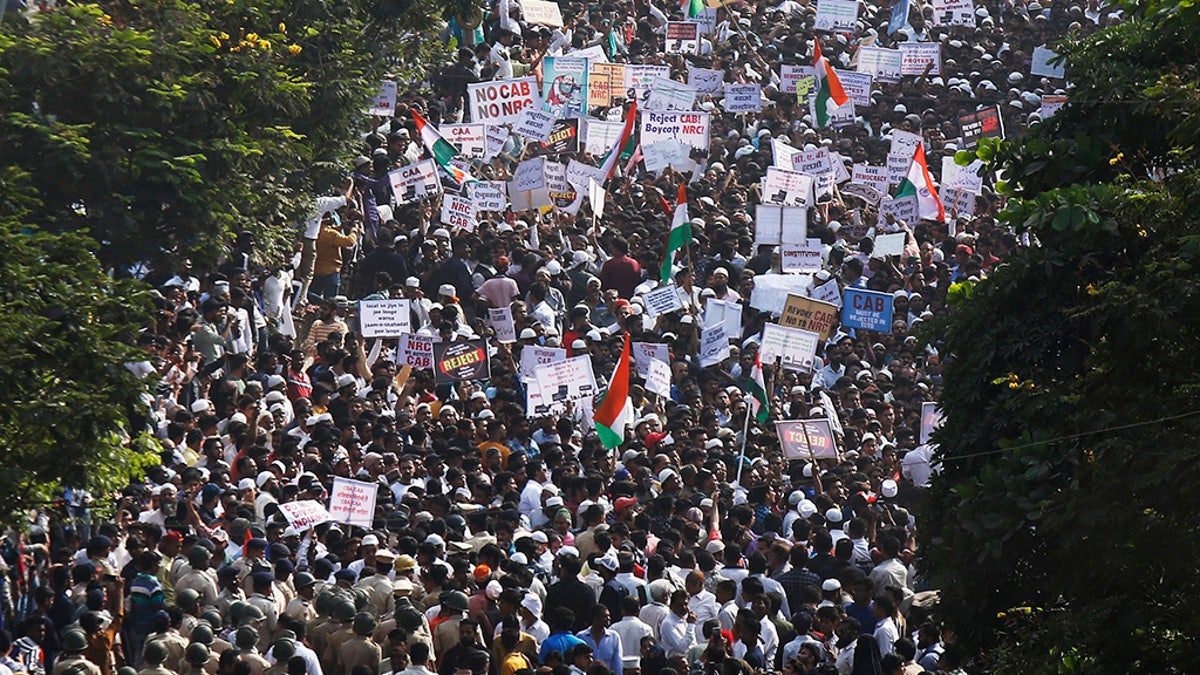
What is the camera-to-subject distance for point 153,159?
55.4 feet

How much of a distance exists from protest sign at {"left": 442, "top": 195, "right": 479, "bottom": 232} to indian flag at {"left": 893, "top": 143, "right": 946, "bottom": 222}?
20.8 feet

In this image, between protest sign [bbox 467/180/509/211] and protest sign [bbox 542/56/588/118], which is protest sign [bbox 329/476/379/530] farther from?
protest sign [bbox 542/56/588/118]

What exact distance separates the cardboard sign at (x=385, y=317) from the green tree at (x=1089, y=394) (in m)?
8.10

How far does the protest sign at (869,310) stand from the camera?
22.4 m

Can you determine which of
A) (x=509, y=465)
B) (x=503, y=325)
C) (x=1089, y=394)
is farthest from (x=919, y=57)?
(x=1089, y=394)

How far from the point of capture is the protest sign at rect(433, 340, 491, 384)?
1897cm

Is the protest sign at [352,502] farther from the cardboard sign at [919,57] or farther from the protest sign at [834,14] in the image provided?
the protest sign at [834,14]

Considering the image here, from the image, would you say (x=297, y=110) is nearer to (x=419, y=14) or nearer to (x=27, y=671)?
(x=419, y=14)

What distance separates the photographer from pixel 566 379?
1881 cm

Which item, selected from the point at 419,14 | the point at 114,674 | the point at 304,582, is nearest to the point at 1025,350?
the point at 304,582

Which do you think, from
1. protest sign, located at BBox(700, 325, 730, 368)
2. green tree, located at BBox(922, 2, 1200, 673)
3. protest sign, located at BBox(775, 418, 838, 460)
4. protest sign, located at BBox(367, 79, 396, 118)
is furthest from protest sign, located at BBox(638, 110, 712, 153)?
green tree, located at BBox(922, 2, 1200, 673)

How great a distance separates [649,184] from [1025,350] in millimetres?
15193

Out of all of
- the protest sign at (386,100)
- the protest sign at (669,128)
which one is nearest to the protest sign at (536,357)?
the protest sign at (386,100)

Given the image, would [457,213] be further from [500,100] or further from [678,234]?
[500,100]
